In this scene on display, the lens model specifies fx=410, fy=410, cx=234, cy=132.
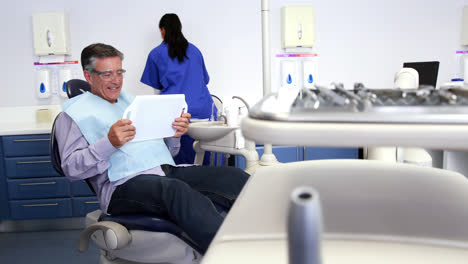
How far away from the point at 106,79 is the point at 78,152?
389 millimetres

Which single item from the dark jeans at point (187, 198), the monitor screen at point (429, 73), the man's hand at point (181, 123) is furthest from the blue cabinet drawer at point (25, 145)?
the monitor screen at point (429, 73)

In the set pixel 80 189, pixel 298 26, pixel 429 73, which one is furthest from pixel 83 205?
pixel 429 73

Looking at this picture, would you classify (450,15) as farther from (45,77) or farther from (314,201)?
(314,201)

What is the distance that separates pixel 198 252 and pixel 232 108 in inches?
39.2

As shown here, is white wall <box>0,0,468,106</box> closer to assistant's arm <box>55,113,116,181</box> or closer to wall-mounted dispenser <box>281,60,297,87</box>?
wall-mounted dispenser <box>281,60,297,87</box>

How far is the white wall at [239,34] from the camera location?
3.54 m

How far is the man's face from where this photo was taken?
1.85 meters

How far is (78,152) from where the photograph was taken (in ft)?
5.47

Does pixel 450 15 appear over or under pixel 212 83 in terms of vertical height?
over

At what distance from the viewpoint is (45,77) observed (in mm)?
3525

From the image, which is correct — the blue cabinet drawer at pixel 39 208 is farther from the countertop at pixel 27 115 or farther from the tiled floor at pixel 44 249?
the countertop at pixel 27 115

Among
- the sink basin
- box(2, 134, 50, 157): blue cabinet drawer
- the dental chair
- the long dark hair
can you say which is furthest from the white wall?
the dental chair

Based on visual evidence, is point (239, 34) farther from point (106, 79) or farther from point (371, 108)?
point (371, 108)

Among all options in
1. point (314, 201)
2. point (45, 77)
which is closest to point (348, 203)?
point (314, 201)
